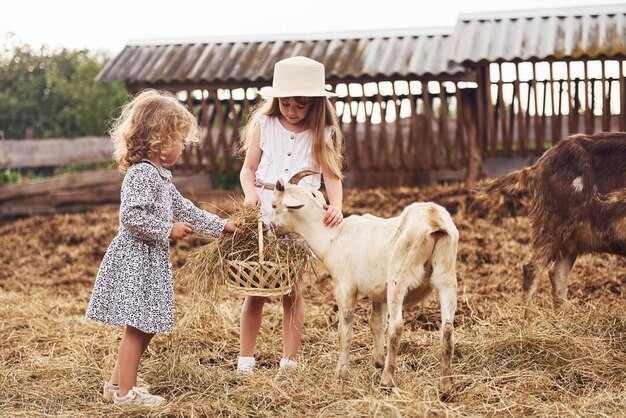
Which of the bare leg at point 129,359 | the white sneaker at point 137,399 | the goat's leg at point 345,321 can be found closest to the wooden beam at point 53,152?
the bare leg at point 129,359

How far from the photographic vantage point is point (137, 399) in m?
4.16

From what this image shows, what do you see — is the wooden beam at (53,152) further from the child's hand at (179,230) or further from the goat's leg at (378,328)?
the goat's leg at (378,328)

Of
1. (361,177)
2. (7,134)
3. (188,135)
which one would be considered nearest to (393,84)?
(361,177)

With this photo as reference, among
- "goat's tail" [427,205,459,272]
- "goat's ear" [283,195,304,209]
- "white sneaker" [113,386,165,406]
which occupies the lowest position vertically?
"white sneaker" [113,386,165,406]

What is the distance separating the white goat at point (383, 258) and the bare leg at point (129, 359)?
920mm

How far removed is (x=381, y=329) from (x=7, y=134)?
1816cm

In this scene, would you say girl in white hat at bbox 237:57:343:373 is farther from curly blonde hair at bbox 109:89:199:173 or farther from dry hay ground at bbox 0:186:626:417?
curly blonde hair at bbox 109:89:199:173

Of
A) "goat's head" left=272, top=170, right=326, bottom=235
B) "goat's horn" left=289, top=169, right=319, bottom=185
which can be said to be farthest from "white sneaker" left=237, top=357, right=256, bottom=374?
"goat's horn" left=289, top=169, right=319, bottom=185

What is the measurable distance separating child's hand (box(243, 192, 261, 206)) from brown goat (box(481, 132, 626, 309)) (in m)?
2.07

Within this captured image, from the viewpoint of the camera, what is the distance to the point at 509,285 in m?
7.21

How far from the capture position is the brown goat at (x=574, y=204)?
17.8 ft

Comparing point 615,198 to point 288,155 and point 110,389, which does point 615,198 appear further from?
point 110,389

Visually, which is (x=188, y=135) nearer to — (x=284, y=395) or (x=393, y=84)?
(x=284, y=395)

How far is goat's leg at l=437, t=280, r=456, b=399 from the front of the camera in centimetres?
381
